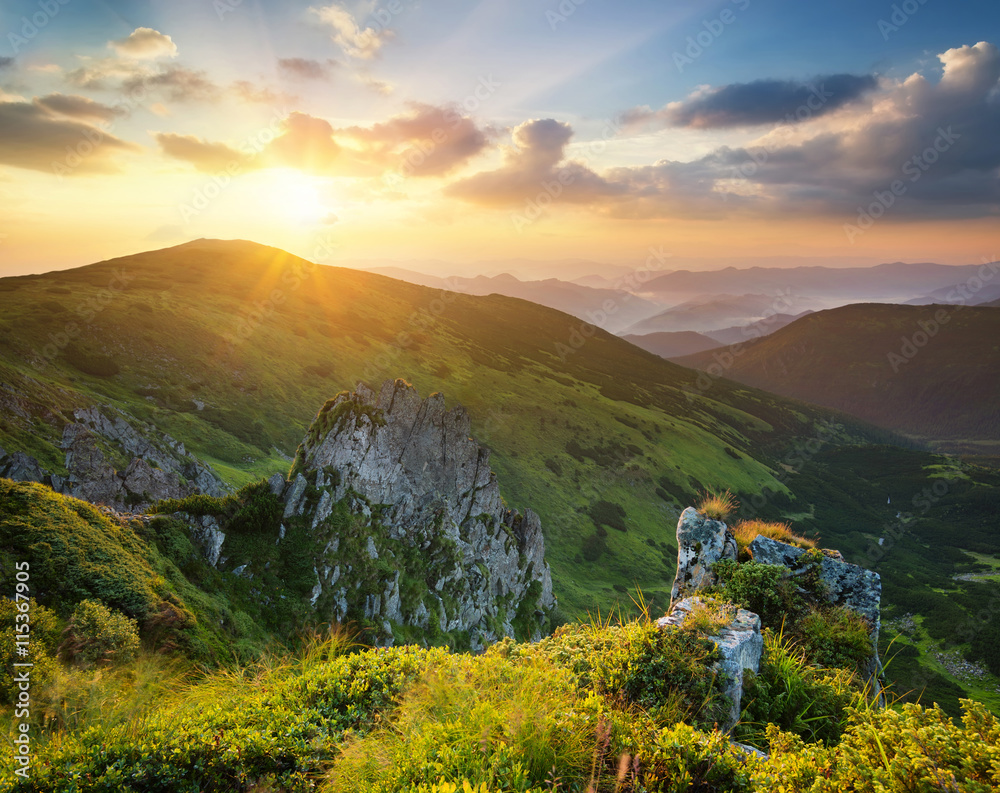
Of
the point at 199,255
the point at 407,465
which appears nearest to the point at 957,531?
the point at 407,465

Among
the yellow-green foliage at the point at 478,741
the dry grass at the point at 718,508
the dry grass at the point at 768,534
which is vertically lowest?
the dry grass at the point at 768,534

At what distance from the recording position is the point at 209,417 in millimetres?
66562

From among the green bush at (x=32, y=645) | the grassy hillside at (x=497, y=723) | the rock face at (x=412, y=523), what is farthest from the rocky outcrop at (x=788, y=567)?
the rock face at (x=412, y=523)

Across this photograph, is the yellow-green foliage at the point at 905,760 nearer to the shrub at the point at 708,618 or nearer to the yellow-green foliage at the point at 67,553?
the shrub at the point at 708,618

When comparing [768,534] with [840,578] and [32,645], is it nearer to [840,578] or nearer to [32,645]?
[840,578]

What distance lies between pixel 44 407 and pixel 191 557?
32.0 metres

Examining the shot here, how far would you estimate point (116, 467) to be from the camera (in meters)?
37.2

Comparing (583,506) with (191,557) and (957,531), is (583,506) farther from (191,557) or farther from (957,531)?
(957,531)

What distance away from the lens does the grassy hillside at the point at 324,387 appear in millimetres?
61688

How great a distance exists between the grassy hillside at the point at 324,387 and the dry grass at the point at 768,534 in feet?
135

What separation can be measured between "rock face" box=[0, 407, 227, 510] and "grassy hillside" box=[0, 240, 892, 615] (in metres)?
2.09

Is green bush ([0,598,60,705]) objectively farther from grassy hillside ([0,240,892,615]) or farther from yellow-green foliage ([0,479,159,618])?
grassy hillside ([0,240,892,615])

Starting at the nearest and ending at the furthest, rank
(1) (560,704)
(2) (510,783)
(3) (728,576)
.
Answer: (2) (510,783) < (1) (560,704) < (3) (728,576)

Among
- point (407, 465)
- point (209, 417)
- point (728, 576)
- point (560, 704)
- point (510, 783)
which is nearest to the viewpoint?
point (510, 783)
